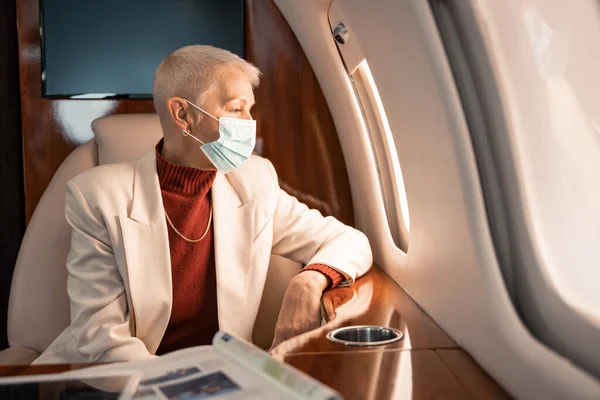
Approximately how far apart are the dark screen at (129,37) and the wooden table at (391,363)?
49.9 inches

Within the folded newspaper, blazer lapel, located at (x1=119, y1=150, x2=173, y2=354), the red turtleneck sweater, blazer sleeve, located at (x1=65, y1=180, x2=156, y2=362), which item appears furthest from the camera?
the red turtleneck sweater

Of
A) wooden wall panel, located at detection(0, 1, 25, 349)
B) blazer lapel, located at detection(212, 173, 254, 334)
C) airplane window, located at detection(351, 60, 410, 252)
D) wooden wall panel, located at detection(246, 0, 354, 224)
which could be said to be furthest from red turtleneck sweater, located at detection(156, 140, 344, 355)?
wooden wall panel, located at detection(0, 1, 25, 349)

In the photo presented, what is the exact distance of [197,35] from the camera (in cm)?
262

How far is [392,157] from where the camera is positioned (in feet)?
7.34

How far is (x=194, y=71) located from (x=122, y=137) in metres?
0.34

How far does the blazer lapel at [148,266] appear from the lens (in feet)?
6.32

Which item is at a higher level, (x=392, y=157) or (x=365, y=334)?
(x=392, y=157)

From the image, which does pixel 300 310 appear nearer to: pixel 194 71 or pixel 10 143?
pixel 194 71

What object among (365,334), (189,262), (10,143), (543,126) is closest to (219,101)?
(189,262)

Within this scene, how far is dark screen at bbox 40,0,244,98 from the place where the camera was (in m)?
2.56

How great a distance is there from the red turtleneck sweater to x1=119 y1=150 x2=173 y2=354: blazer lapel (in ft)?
0.24

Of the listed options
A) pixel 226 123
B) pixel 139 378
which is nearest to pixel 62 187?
pixel 226 123

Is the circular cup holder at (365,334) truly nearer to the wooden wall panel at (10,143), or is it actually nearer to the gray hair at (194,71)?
the gray hair at (194,71)

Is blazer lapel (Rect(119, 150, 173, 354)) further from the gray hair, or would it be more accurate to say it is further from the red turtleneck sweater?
the gray hair
